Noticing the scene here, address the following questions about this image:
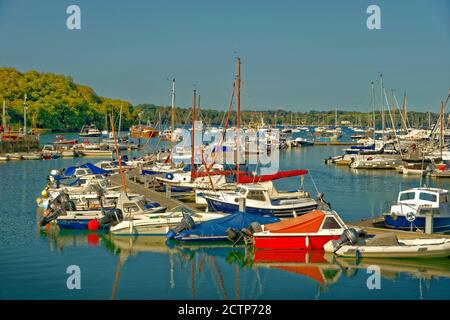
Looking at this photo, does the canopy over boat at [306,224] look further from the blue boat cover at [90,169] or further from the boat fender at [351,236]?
the blue boat cover at [90,169]

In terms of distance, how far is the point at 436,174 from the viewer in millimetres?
57750

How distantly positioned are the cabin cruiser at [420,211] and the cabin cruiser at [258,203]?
5.04 m

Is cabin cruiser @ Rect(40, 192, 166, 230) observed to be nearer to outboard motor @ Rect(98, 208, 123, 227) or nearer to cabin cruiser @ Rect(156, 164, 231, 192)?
outboard motor @ Rect(98, 208, 123, 227)

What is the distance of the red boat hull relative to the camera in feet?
87.3

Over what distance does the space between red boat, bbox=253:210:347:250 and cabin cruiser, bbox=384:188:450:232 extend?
3.35 metres

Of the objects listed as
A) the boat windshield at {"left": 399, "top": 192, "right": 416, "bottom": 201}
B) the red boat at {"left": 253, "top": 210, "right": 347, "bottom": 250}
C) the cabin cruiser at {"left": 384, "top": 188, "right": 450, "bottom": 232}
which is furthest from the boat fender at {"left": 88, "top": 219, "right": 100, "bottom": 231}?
the boat windshield at {"left": 399, "top": 192, "right": 416, "bottom": 201}

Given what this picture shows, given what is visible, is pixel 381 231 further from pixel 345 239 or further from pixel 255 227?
pixel 255 227

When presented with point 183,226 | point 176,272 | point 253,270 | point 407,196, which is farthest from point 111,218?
point 407,196

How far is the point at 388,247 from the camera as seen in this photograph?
83.1 feet

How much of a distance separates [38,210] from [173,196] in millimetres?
8244

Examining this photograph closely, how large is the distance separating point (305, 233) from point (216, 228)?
4143 mm

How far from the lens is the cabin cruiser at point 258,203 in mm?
32438
